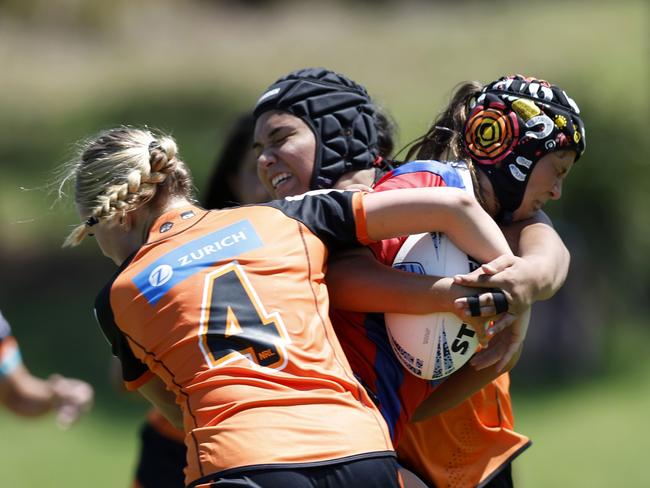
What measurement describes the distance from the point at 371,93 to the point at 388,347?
9.17 metres

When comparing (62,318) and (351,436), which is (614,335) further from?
(351,436)

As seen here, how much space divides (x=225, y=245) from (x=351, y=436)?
59 cm

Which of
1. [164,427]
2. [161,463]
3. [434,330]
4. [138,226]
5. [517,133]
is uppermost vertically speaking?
[517,133]

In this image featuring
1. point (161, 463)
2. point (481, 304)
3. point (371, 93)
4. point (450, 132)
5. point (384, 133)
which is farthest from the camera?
point (371, 93)

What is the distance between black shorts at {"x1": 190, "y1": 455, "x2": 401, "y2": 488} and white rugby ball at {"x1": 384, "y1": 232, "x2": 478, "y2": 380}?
0.39 metres

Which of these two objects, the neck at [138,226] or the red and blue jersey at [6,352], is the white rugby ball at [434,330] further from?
the red and blue jersey at [6,352]

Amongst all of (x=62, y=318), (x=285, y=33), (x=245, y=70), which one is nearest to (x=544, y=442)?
(x=62, y=318)

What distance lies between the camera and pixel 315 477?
2732 mm

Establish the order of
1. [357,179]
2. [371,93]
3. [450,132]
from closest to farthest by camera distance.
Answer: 1. [450,132]
2. [357,179]
3. [371,93]

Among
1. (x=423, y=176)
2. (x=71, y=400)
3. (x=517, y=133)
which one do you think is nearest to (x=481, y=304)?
(x=423, y=176)

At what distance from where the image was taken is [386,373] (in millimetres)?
3164

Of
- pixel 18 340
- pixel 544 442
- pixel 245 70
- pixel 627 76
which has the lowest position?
pixel 18 340

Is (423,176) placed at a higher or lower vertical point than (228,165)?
higher

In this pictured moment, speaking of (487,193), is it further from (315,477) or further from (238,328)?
(315,477)
